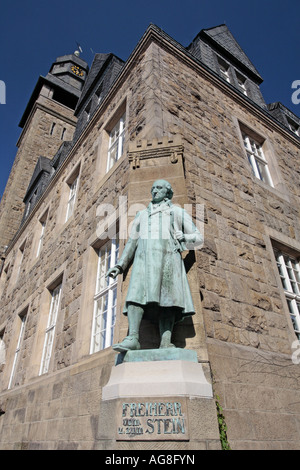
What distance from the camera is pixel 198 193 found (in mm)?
5637

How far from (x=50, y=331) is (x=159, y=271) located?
5671 millimetres

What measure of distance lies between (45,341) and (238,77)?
36.7ft

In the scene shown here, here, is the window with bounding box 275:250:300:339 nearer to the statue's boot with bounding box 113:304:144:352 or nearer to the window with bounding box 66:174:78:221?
the statue's boot with bounding box 113:304:144:352

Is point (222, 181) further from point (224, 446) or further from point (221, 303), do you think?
point (224, 446)

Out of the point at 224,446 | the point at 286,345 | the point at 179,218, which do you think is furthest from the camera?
the point at 286,345

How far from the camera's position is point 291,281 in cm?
639

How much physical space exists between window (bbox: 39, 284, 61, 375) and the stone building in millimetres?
52

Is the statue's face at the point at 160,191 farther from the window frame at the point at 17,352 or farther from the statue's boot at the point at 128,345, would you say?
the window frame at the point at 17,352

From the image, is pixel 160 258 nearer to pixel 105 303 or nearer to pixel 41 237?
pixel 105 303

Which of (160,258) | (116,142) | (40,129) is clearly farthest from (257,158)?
(40,129)

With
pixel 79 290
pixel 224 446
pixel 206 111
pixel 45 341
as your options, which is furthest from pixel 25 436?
pixel 206 111

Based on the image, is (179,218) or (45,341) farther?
(45,341)

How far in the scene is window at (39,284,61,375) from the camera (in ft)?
24.2

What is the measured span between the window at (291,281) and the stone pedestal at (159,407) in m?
3.71
